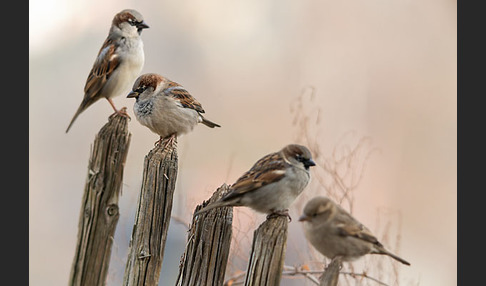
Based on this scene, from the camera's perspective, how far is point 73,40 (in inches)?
245

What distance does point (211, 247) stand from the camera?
2.92 meters

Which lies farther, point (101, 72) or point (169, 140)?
point (101, 72)

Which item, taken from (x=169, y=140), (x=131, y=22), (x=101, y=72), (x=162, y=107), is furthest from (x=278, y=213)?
(x=131, y=22)

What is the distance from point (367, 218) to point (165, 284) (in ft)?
5.68

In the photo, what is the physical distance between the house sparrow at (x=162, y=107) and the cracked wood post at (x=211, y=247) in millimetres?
852

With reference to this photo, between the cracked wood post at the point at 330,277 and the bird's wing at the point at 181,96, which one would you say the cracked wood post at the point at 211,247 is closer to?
the cracked wood post at the point at 330,277

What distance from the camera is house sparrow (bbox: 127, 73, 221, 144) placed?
3717 millimetres

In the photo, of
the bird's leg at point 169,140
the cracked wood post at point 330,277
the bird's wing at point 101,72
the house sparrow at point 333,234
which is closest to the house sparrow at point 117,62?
the bird's wing at point 101,72

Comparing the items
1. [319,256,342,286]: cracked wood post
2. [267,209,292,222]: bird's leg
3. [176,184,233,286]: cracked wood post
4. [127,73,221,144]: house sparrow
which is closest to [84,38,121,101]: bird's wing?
[127,73,221,144]: house sparrow

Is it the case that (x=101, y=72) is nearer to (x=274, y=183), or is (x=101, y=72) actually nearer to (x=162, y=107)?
(x=162, y=107)

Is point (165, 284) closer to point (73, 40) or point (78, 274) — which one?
point (78, 274)

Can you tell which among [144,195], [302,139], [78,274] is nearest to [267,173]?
[144,195]

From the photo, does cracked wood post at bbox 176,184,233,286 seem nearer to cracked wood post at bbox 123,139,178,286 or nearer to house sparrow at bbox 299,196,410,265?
cracked wood post at bbox 123,139,178,286

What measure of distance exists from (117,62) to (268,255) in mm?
1803
